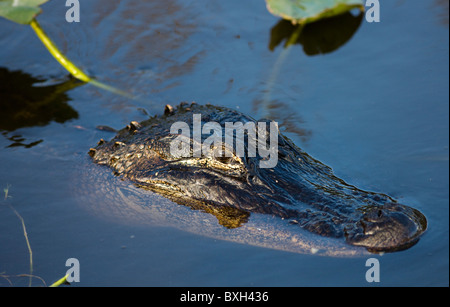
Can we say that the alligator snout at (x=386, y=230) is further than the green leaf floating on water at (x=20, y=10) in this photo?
No

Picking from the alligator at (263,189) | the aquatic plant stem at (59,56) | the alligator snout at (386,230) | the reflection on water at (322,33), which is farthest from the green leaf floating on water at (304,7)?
the alligator snout at (386,230)

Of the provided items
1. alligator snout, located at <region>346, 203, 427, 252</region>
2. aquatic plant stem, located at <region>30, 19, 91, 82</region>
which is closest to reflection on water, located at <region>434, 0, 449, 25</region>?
alligator snout, located at <region>346, 203, 427, 252</region>

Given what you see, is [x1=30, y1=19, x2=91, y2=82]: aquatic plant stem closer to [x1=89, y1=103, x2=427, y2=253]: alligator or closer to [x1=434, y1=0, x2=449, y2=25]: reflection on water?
[x1=89, y1=103, x2=427, y2=253]: alligator

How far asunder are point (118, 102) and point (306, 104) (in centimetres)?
217

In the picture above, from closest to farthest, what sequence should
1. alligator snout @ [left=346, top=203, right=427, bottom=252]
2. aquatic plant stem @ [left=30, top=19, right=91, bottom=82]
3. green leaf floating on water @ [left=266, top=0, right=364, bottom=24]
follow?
alligator snout @ [left=346, top=203, right=427, bottom=252] → aquatic plant stem @ [left=30, top=19, right=91, bottom=82] → green leaf floating on water @ [left=266, top=0, right=364, bottom=24]

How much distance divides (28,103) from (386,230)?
14.2 ft

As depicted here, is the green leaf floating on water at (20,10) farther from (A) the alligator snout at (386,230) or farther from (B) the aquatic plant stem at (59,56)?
(A) the alligator snout at (386,230)

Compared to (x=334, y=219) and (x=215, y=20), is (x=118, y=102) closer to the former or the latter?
(x=215, y=20)

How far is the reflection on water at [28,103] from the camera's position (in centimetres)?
544

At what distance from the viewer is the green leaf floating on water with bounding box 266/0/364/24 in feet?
19.6

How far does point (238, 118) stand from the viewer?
418 centimetres

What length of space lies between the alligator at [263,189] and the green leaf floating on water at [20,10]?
5.84 ft

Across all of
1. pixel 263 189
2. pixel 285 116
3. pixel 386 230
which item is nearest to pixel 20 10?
pixel 285 116
